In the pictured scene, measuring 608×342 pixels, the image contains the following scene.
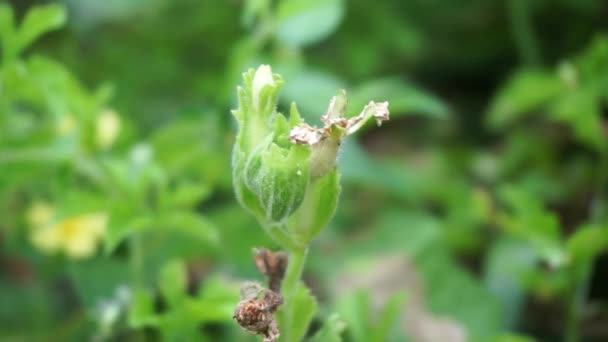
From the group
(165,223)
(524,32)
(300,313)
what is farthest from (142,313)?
(524,32)

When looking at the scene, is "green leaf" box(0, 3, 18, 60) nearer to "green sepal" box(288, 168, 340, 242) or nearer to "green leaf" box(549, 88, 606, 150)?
"green sepal" box(288, 168, 340, 242)

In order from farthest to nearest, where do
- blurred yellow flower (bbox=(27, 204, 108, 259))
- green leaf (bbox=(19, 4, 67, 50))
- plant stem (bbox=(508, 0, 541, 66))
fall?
plant stem (bbox=(508, 0, 541, 66)) → blurred yellow flower (bbox=(27, 204, 108, 259)) → green leaf (bbox=(19, 4, 67, 50))

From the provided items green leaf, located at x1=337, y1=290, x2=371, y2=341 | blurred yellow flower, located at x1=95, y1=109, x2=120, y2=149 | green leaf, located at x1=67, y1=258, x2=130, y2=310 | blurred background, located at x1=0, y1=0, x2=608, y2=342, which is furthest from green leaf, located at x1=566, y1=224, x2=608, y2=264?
blurred yellow flower, located at x1=95, y1=109, x2=120, y2=149

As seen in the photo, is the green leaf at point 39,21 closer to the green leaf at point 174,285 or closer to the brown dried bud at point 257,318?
the green leaf at point 174,285

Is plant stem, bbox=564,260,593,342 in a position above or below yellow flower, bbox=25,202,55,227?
below

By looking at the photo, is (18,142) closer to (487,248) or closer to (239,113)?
(239,113)

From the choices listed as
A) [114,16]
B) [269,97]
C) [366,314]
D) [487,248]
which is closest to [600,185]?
[487,248]

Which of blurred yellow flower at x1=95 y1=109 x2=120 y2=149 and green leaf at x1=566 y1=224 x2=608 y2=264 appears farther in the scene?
blurred yellow flower at x1=95 y1=109 x2=120 y2=149

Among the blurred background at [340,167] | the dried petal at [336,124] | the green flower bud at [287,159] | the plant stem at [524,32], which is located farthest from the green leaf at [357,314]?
the plant stem at [524,32]
